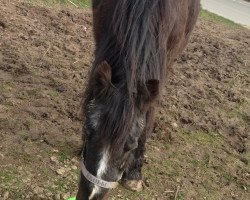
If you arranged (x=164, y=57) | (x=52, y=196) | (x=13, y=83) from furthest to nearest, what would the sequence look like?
(x=13, y=83) → (x=52, y=196) → (x=164, y=57)

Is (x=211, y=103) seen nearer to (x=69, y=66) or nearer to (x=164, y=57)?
(x=69, y=66)

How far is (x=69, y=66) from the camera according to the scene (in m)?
5.67

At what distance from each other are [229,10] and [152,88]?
14.0 metres

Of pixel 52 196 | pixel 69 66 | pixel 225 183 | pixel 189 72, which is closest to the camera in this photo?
pixel 52 196

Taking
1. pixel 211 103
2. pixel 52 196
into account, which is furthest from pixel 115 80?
pixel 211 103

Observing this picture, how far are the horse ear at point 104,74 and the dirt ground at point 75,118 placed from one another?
1.53 metres

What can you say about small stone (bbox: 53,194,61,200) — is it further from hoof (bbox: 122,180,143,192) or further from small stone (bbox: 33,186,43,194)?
hoof (bbox: 122,180,143,192)

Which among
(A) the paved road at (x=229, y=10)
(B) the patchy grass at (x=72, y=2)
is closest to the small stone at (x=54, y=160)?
(B) the patchy grass at (x=72, y=2)

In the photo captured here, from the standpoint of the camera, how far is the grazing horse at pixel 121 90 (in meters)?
2.53

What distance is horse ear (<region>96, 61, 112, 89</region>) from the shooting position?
254 cm

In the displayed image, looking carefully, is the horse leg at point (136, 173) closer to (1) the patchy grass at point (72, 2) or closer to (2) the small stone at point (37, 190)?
(2) the small stone at point (37, 190)

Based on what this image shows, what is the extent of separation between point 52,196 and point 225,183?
1987 millimetres

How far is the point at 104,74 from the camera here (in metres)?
2.55

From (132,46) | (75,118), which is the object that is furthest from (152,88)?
(75,118)
